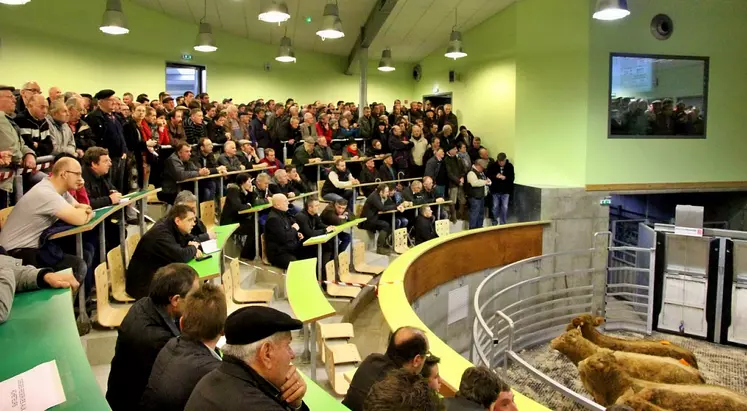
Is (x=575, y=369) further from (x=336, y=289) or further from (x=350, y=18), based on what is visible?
(x=350, y=18)

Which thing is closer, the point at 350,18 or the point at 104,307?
the point at 104,307

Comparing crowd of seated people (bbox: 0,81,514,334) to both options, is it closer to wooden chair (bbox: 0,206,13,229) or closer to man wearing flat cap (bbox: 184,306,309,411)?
wooden chair (bbox: 0,206,13,229)

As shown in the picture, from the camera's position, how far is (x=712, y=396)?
4.79 metres

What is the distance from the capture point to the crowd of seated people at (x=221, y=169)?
13.8ft

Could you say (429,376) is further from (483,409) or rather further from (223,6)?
(223,6)

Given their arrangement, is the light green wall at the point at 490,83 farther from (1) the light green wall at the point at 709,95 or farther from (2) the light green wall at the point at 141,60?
(2) the light green wall at the point at 141,60

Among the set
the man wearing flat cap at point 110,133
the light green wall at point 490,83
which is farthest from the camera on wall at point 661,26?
the man wearing flat cap at point 110,133

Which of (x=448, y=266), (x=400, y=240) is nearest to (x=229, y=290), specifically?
(x=448, y=266)

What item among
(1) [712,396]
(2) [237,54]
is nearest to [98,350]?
(1) [712,396]

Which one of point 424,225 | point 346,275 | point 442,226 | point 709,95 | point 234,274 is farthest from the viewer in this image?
point 709,95

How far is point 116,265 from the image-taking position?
15.3ft

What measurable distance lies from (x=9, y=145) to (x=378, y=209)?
555 centimetres

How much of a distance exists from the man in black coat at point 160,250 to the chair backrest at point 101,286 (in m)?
0.20

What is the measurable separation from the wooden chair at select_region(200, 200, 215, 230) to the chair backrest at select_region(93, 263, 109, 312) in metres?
2.77
